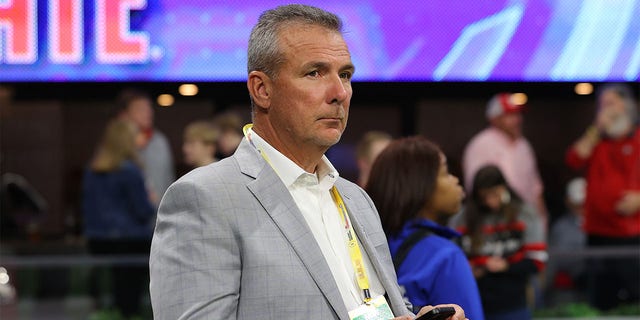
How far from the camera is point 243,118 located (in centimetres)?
900

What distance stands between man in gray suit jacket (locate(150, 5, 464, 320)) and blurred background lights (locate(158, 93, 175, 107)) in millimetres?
6571

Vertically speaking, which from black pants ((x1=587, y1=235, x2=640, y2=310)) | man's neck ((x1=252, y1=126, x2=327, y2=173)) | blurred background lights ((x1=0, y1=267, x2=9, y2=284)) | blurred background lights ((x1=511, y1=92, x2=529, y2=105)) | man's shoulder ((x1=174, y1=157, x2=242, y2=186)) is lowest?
black pants ((x1=587, y1=235, x2=640, y2=310))

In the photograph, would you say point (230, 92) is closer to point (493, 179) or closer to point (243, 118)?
point (243, 118)

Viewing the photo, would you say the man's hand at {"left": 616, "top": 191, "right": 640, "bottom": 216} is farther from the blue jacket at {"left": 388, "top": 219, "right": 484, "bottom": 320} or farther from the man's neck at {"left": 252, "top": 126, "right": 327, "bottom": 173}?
the man's neck at {"left": 252, "top": 126, "right": 327, "bottom": 173}

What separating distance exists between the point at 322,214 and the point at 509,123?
5.85 m

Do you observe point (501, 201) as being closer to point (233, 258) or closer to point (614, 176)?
point (614, 176)

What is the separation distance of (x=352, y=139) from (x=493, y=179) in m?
3.46

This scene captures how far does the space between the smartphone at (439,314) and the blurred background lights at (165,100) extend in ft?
22.5

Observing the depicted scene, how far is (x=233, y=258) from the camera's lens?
2.15 meters

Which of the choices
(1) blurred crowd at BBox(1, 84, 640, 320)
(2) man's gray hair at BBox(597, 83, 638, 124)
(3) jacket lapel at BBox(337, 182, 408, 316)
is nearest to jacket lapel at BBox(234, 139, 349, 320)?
(3) jacket lapel at BBox(337, 182, 408, 316)

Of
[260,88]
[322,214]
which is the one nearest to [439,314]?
[322,214]

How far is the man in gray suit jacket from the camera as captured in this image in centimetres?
214

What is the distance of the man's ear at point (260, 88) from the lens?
2348 millimetres

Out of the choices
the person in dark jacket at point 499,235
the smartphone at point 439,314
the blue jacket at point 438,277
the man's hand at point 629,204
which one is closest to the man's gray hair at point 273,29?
the smartphone at point 439,314
